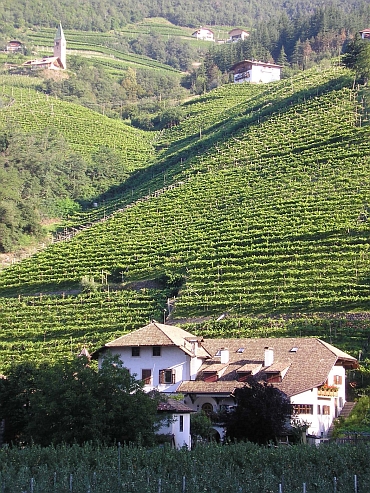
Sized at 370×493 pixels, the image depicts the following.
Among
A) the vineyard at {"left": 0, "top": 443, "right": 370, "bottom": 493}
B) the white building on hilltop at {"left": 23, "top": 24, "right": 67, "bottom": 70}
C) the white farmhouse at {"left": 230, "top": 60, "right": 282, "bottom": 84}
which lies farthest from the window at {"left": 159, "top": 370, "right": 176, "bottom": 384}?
the white building on hilltop at {"left": 23, "top": 24, "right": 67, "bottom": 70}

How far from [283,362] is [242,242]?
743 inches

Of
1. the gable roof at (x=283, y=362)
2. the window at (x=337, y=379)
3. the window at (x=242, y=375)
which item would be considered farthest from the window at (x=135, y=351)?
the window at (x=337, y=379)

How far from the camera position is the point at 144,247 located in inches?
2687

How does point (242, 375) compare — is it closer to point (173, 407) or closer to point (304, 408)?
point (304, 408)

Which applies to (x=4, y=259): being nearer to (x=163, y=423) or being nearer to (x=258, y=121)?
(x=258, y=121)

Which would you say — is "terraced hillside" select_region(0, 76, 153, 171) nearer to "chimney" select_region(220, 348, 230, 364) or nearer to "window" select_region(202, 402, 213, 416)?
"chimney" select_region(220, 348, 230, 364)

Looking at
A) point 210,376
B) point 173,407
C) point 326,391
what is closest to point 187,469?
point 173,407

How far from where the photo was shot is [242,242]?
209 feet

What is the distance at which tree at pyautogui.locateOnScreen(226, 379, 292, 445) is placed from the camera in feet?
128

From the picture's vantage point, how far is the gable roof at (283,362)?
43719 millimetres

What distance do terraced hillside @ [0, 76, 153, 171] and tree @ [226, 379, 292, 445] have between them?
211ft

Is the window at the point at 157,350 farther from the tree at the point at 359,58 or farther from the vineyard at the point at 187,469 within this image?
the tree at the point at 359,58

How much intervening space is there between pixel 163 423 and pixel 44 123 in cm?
7642

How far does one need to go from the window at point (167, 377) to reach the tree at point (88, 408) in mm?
8188
